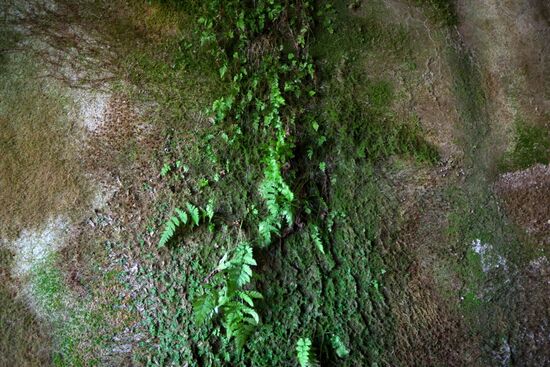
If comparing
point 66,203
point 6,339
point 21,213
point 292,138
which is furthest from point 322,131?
point 6,339

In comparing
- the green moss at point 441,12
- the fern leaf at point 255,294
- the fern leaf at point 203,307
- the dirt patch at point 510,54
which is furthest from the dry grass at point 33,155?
the dirt patch at point 510,54

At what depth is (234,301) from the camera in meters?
3.86

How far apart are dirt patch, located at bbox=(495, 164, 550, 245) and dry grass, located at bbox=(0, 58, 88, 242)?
12.8 feet

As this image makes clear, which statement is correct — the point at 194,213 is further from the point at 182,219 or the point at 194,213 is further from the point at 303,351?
the point at 303,351

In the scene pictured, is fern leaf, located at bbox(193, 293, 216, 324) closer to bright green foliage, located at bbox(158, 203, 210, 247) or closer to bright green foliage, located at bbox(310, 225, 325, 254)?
bright green foliage, located at bbox(158, 203, 210, 247)

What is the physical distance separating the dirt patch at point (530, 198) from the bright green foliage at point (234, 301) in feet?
8.44

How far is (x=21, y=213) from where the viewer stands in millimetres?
3994

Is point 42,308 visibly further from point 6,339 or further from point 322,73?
point 322,73

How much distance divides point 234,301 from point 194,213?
81cm

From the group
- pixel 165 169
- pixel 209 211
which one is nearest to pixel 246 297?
A: pixel 209 211

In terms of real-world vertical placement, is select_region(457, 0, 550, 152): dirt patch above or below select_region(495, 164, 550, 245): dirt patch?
above

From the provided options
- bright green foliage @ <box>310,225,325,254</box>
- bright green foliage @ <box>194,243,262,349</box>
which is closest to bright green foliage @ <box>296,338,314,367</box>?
bright green foliage @ <box>194,243,262,349</box>

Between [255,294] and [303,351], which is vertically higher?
[255,294]

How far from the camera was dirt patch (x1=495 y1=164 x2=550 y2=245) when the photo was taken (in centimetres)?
457
